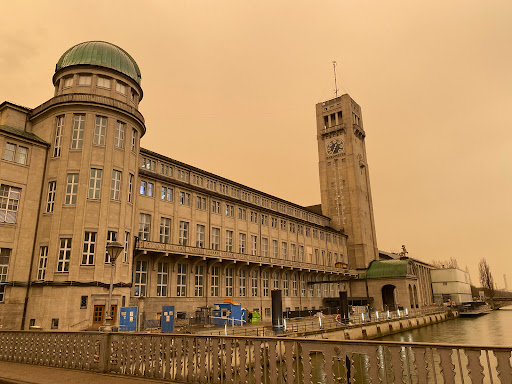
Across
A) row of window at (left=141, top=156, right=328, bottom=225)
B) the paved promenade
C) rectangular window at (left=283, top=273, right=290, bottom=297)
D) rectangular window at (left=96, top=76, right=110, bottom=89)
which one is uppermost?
rectangular window at (left=96, top=76, right=110, bottom=89)

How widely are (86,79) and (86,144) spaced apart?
654 cm

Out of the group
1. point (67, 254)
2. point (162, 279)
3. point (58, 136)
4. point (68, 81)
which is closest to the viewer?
point (67, 254)

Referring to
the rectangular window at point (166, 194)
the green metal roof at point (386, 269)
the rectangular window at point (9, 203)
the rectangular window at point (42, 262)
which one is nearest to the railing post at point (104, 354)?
the rectangular window at point (42, 262)

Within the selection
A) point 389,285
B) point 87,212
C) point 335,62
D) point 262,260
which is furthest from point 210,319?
point 335,62

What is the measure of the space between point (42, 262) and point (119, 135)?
12211 millimetres

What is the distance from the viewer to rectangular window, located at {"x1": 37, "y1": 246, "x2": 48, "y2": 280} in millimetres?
27531

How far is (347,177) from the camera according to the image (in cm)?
8306

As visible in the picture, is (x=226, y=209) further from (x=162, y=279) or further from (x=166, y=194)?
(x=162, y=279)

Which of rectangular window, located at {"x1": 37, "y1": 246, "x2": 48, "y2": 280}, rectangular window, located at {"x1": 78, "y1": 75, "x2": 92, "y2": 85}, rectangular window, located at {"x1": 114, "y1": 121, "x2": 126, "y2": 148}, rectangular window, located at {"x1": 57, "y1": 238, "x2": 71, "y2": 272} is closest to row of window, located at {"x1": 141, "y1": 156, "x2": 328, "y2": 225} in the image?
rectangular window, located at {"x1": 114, "y1": 121, "x2": 126, "y2": 148}

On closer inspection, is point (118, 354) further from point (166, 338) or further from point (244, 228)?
point (244, 228)

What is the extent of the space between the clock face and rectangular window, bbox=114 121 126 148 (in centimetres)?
6208

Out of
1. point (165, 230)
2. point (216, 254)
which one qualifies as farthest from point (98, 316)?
point (216, 254)

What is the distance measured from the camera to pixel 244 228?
172 ft

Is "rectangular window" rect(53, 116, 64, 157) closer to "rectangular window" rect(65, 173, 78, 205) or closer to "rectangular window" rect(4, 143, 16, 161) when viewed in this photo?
"rectangular window" rect(65, 173, 78, 205)
